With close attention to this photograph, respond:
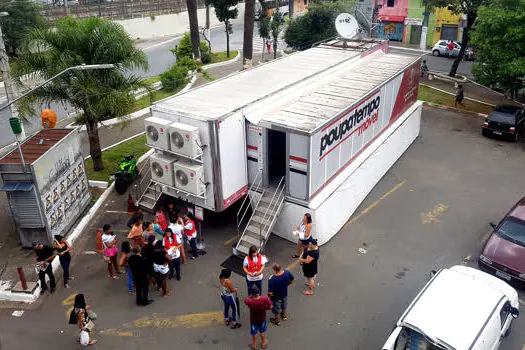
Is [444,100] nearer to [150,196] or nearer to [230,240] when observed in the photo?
[230,240]

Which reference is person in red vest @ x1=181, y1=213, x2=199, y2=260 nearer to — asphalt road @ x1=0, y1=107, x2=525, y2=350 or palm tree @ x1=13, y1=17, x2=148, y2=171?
asphalt road @ x1=0, y1=107, x2=525, y2=350

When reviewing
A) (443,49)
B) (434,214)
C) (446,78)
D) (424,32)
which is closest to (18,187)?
(434,214)

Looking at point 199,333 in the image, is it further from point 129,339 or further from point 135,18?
point 135,18

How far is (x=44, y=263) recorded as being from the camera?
10.7m

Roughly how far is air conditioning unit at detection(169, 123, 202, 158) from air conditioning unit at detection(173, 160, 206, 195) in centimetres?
40

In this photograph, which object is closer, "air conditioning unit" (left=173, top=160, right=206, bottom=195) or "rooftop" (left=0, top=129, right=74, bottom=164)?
"air conditioning unit" (left=173, top=160, right=206, bottom=195)

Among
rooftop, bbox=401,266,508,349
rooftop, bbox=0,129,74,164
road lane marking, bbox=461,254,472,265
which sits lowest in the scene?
road lane marking, bbox=461,254,472,265

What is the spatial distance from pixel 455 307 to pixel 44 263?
8977 mm

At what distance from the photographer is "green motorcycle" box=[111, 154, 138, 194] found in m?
15.6

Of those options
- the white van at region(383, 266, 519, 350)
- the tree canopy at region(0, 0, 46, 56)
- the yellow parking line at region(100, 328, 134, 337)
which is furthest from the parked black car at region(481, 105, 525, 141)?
the tree canopy at region(0, 0, 46, 56)

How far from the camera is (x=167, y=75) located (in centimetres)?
2736

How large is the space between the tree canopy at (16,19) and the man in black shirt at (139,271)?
98.5 ft

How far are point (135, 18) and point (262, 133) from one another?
43.6 metres

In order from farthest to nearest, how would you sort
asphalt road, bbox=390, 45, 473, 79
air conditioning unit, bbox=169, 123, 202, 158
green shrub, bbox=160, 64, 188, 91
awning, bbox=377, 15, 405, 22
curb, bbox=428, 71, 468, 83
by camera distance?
awning, bbox=377, 15, 405, 22 → asphalt road, bbox=390, 45, 473, 79 → curb, bbox=428, 71, 468, 83 → green shrub, bbox=160, 64, 188, 91 → air conditioning unit, bbox=169, 123, 202, 158
